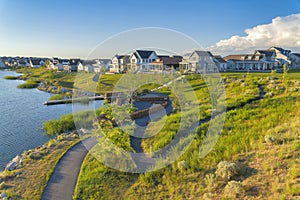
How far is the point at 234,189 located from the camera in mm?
6809

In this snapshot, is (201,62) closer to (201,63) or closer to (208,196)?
(201,63)

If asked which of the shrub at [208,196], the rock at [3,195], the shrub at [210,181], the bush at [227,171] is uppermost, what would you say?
the bush at [227,171]

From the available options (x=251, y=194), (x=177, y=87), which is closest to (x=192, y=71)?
(x=177, y=87)

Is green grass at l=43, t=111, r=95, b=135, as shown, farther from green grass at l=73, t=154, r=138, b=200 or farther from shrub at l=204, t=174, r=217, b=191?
shrub at l=204, t=174, r=217, b=191

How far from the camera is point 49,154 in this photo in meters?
12.0

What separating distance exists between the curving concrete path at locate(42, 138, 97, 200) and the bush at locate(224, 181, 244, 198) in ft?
18.6

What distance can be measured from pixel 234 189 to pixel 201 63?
38808 mm

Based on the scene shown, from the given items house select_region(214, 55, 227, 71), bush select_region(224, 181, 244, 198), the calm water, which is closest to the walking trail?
bush select_region(224, 181, 244, 198)

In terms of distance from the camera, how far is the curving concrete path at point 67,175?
8.22 metres

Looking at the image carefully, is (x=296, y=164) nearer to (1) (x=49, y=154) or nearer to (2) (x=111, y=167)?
(2) (x=111, y=167)

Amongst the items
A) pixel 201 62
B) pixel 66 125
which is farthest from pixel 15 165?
pixel 201 62

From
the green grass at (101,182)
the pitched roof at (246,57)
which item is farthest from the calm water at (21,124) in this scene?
the pitched roof at (246,57)

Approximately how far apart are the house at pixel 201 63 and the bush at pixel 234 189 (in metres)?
35.0

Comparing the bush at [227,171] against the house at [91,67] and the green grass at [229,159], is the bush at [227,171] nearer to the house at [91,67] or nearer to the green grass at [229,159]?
the green grass at [229,159]
